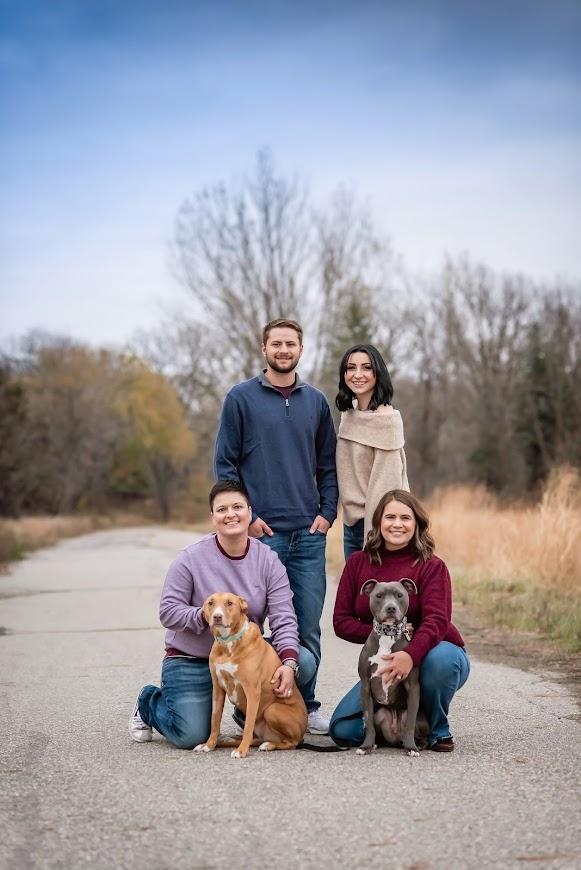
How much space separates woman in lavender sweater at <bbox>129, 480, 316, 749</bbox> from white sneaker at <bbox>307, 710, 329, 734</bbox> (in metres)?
0.41

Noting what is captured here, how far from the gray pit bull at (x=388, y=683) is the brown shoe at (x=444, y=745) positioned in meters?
0.09

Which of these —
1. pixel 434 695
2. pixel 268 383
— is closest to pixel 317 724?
pixel 434 695

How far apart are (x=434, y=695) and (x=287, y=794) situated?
1208 millimetres

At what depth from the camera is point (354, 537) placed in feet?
21.0

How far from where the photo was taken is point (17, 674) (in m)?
7.97

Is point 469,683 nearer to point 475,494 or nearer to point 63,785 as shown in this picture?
point 63,785

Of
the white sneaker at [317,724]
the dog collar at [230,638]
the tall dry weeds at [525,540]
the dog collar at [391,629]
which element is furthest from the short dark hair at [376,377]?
the tall dry weeds at [525,540]

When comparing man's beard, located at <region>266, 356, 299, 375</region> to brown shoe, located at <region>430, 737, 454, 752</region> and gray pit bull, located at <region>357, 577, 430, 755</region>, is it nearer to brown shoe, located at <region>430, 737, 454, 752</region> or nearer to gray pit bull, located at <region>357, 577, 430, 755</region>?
gray pit bull, located at <region>357, 577, 430, 755</region>

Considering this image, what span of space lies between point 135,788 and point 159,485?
199ft

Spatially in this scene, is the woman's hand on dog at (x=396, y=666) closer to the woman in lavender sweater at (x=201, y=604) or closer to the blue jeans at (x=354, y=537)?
the woman in lavender sweater at (x=201, y=604)

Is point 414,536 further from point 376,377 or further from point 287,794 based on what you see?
point 287,794

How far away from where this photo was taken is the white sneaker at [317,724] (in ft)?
19.6

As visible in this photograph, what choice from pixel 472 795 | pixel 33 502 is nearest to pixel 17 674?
pixel 472 795

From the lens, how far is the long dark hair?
18.2 ft
